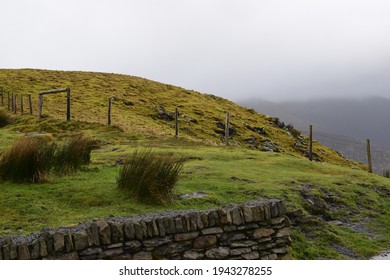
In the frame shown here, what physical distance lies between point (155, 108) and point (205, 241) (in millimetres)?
40097

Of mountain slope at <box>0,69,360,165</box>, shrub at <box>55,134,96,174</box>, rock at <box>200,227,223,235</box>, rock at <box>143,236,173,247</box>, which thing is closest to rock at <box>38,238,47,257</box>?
rock at <box>143,236,173,247</box>

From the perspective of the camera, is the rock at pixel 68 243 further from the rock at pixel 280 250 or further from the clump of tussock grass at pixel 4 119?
the clump of tussock grass at pixel 4 119

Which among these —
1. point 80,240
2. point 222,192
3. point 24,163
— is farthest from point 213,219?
point 24,163

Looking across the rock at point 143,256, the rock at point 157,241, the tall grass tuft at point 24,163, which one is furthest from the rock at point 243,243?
the tall grass tuft at point 24,163

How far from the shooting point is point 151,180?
10016 mm

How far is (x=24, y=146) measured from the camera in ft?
34.0

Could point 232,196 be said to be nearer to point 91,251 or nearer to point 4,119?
point 91,251

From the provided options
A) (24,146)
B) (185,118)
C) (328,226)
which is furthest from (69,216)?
(185,118)

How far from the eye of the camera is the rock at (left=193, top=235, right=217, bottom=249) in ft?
23.8

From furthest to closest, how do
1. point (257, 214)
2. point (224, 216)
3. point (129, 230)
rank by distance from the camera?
point (257, 214) → point (224, 216) → point (129, 230)

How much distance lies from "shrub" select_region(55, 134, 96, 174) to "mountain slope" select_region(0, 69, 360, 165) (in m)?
19.6

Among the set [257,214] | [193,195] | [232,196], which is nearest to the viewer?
[257,214]
